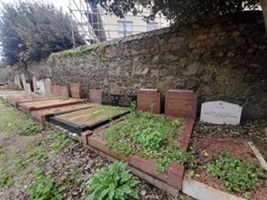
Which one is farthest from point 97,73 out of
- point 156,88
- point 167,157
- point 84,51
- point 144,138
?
point 167,157

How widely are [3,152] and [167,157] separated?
285 cm

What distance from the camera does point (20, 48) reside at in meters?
8.57

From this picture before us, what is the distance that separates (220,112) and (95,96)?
12.0ft

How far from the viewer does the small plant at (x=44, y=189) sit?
1.44 m

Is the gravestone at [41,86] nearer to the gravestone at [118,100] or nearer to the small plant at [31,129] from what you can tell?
the small plant at [31,129]

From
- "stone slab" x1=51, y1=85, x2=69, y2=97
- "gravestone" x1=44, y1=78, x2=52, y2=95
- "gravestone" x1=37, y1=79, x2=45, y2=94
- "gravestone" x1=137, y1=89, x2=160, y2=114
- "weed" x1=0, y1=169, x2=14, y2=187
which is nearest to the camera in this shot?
"weed" x1=0, y1=169, x2=14, y2=187

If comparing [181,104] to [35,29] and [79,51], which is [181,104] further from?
[35,29]

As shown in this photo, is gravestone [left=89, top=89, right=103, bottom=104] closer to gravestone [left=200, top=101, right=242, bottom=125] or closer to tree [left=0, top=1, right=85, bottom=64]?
gravestone [left=200, top=101, right=242, bottom=125]

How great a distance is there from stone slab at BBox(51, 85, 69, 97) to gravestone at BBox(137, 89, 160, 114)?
3735mm

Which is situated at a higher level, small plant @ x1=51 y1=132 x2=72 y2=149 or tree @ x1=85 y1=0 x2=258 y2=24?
tree @ x1=85 y1=0 x2=258 y2=24

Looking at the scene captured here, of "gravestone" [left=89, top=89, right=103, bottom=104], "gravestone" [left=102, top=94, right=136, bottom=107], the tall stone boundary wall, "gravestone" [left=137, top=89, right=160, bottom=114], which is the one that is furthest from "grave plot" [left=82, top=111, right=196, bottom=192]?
"gravestone" [left=89, top=89, right=103, bottom=104]

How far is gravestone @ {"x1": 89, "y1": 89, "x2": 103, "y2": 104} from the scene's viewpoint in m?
4.47

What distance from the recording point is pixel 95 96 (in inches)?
181

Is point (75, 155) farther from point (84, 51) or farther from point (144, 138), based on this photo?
point (84, 51)
